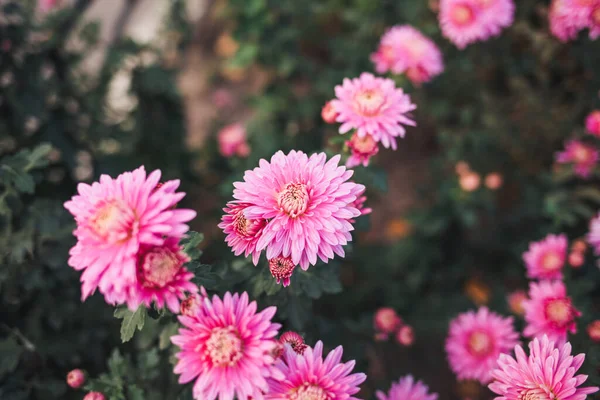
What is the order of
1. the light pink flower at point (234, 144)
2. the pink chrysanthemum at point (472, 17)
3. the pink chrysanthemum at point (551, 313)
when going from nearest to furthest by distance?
the pink chrysanthemum at point (551, 313), the pink chrysanthemum at point (472, 17), the light pink flower at point (234, 144)

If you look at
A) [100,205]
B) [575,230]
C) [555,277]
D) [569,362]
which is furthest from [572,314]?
[100,205]

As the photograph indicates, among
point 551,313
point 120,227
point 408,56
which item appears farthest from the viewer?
point 408,56

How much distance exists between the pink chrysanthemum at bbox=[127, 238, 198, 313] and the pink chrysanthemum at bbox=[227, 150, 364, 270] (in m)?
0.19

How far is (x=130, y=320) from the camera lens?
1160mm

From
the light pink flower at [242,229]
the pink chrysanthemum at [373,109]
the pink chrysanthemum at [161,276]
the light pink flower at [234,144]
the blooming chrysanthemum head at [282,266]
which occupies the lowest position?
the pink chrysanthemum at [161,276]

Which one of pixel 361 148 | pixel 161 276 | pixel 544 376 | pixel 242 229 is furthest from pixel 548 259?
pixel 161 276

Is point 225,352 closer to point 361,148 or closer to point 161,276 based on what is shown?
point 161,276

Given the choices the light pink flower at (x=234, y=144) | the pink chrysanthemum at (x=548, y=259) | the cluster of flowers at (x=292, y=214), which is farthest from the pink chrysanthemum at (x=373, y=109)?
the light pink flower at (x=234, y=144)

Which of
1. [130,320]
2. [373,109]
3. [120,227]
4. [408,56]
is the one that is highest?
[408,56]

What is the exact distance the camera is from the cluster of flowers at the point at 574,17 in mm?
1848

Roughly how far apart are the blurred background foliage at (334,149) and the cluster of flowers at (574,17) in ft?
0.66

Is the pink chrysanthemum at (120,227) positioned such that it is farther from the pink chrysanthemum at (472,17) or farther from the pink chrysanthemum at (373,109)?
the pink chrysanthemum at (472,17)

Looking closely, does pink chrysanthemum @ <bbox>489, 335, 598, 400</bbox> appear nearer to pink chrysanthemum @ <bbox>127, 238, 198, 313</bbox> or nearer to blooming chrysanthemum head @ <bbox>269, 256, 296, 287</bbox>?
blooming chrysanthemum head @ <bbox>269, 256, 296, 287</bbox>

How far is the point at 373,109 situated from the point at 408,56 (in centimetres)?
58
